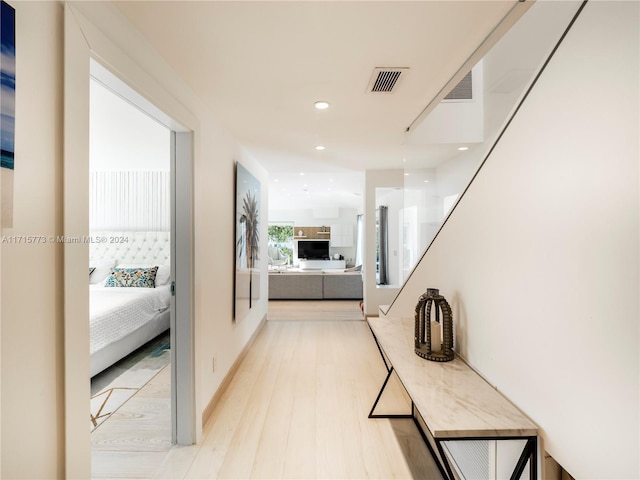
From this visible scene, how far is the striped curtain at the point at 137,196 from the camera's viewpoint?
3.08 m

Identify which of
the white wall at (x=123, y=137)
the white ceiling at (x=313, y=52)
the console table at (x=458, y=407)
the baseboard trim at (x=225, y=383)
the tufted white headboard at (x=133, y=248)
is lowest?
the baseboard trim at (x=225, y=383)

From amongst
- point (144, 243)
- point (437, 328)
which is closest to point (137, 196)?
point (144, 243)

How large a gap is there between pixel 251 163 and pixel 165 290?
6.62 feet

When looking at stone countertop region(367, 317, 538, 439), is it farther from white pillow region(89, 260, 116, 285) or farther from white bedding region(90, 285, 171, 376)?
white pillow region(89, 260, 116, 285)

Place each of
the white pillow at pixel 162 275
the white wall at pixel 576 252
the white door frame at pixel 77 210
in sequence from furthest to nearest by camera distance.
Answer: the white pillow at pixel 162 275 → the white door frame at pixel 77 210 → the white wall at pixel 576 252

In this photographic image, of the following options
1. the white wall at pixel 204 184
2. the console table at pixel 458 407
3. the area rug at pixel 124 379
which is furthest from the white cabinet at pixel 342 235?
the console table at pixel 458 407

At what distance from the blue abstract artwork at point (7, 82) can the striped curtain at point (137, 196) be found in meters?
2.28

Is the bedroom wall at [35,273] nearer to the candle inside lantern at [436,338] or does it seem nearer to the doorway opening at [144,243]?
the doorway opening at [144,243]

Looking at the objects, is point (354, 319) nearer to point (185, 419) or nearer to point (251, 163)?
point (251, 163)

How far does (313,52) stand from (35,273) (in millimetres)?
1542

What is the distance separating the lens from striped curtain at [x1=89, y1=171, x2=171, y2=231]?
3076mm

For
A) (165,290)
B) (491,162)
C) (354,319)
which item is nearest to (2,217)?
(491,162)

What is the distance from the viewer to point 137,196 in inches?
125

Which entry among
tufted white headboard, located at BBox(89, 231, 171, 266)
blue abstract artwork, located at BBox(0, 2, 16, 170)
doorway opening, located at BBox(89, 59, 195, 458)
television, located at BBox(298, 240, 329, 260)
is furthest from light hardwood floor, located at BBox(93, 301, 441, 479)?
television, located at BBox(298, 240, 329, 260)
